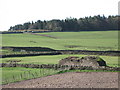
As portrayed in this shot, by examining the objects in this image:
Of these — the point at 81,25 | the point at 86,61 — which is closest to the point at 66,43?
the point at 86,61

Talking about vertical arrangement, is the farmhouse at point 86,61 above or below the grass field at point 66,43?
above

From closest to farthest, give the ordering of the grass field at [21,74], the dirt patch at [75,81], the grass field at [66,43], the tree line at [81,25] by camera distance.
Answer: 1. the dirt patch at [75,81]
2. the grass field at [21,74]
3. the grass field at [66,43]
4. the tree line at [81,25]

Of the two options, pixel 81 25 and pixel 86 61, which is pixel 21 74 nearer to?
pixel 86 61

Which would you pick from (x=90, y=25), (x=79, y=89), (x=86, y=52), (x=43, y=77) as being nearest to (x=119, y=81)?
(x=79, y=89)

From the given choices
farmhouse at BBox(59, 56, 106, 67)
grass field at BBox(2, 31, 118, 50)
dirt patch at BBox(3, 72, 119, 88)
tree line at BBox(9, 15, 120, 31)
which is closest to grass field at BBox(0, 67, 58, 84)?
dirt patch at BBox(3, 72, 119, 88)

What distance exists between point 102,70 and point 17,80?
10.1 m

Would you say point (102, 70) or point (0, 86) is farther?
point (102, 70)

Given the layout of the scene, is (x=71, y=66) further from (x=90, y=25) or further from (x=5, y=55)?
(x=90, y=25)

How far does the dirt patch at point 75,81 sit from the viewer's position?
90.2ft

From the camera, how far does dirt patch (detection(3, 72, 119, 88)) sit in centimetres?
2750

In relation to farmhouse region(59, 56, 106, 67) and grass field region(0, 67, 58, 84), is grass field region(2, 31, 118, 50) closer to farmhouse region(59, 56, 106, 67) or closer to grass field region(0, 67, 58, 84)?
farmhouse region(59, 56, 106, 67)

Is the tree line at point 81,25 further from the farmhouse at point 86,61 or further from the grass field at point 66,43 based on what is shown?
the farmhouse at point 86,61

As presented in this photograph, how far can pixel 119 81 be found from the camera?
28984 millimetres

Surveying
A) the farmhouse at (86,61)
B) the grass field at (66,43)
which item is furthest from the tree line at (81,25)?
the farmhouse at (86,61)
